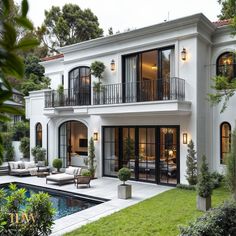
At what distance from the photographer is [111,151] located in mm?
15055

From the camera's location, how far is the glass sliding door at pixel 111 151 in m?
14.8

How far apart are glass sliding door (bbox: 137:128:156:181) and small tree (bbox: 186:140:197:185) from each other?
6.12 feet

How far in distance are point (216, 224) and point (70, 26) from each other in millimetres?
32130

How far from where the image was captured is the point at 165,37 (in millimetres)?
12891

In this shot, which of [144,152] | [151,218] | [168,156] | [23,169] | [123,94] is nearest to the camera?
[151,218]

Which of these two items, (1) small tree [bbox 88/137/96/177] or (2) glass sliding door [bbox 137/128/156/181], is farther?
(1) small tree [bbox 88/137/96/177]

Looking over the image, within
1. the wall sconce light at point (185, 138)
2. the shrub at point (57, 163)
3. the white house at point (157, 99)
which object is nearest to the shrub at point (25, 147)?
the shrub at point (57, 163)

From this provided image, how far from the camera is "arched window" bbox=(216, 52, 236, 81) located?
1266 cm

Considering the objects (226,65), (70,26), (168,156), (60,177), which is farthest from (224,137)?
(70,26)

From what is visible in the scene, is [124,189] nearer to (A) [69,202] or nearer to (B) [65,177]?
(A) [69,202]

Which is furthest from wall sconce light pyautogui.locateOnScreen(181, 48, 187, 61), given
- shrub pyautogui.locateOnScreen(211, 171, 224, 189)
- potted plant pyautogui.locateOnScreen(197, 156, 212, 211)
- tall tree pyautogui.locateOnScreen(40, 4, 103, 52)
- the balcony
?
tall tree pyautogui.locateOnScreen(40, 4, 103, 52)

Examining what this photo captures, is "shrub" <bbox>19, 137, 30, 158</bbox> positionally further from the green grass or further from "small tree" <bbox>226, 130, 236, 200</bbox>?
"small tree" <bbox>226, 130, 236, 200</bbox>

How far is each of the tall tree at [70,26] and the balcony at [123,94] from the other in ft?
58.2

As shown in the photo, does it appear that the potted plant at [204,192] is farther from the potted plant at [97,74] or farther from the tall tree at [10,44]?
the tall tree at [10,44]
